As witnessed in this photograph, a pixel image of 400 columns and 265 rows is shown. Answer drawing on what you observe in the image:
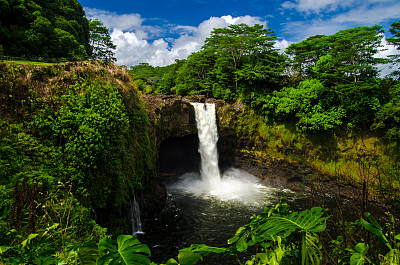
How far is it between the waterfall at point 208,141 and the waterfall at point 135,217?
912 cm

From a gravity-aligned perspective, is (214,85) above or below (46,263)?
above

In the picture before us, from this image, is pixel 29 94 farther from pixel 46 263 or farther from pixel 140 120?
pixel 46 263

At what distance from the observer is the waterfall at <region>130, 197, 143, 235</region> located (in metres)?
9.11

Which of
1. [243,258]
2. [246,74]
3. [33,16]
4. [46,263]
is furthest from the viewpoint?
[246,74]

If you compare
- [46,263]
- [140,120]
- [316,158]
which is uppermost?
[140,120]

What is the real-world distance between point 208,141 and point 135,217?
33.3 ft

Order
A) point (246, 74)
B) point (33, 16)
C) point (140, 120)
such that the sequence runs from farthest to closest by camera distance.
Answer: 1. point (246, 74)
2. point (33, 16)
3. point (140, 120)

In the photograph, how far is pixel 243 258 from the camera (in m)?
8.04

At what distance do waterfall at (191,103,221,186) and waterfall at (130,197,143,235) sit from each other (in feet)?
29.9

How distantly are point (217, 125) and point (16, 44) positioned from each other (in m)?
15.8

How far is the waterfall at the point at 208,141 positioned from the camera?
18.2 meters

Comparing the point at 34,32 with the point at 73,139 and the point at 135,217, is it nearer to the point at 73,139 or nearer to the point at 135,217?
the point at 73,139

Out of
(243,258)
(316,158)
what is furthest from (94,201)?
(316,158)

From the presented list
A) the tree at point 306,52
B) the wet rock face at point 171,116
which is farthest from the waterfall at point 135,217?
the tree at point 306,52
